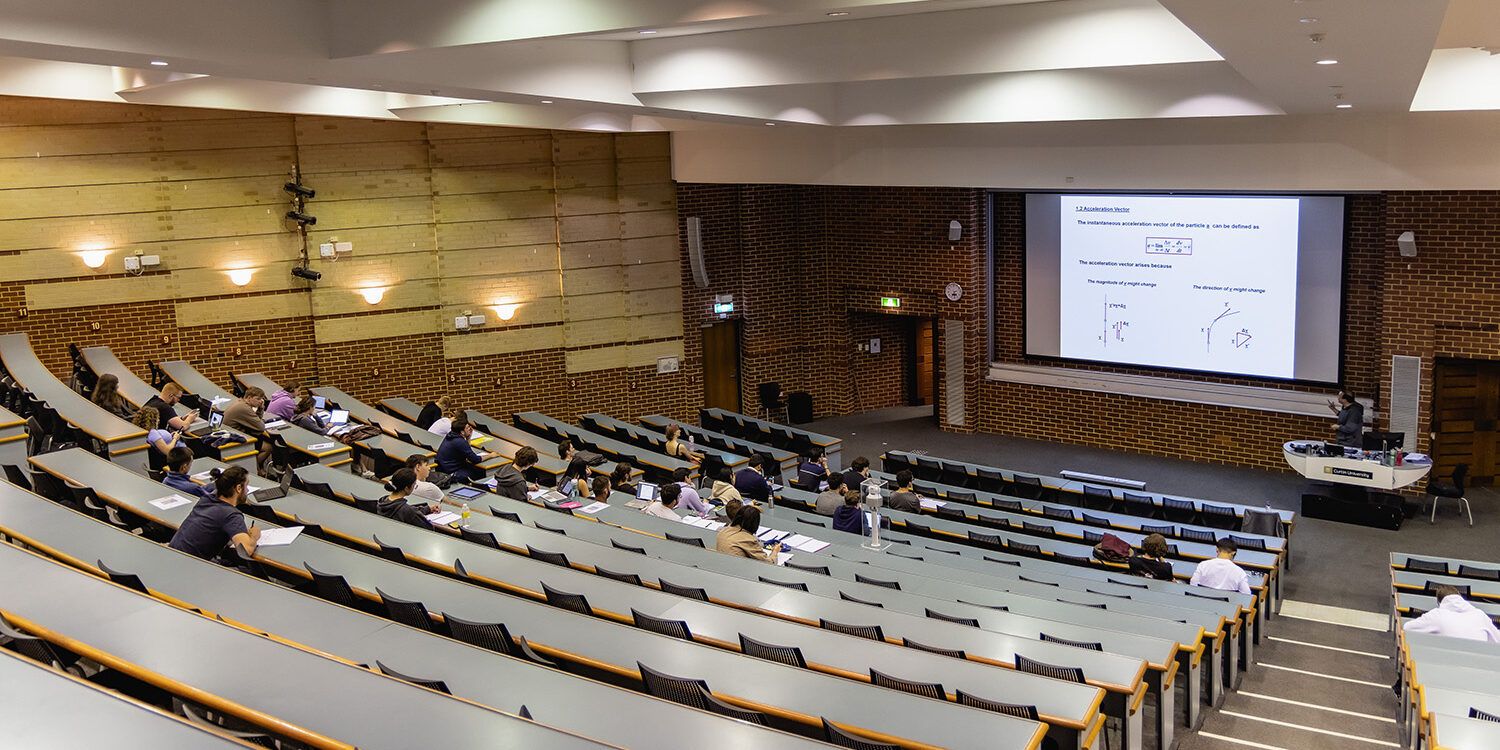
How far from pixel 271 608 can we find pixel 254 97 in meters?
9.63

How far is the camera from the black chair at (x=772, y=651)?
5773 millimetres

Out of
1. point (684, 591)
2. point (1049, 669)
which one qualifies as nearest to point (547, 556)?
point (684, 591)

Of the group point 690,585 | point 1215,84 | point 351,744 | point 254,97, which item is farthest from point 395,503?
point 1215,84

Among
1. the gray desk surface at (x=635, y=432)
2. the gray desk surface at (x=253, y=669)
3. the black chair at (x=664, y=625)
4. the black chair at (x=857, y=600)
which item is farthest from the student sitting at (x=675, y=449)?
the gray desk surface at (x=253, y=669)

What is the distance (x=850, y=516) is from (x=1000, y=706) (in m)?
5.05

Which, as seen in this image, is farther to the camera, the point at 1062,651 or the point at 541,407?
the point at 541,407

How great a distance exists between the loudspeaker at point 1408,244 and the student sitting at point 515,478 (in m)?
9.98

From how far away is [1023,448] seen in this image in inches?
681

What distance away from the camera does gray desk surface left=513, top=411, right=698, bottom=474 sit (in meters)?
13.6

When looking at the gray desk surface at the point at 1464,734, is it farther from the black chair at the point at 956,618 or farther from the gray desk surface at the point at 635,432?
the gray desk surface at the point at 635,432

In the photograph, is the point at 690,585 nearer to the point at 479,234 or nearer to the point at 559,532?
the point at 559,532

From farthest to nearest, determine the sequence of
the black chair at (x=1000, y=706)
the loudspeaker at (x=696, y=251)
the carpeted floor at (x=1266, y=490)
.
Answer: the loudspeaker at (x=696, y=251)
the carpeted floor at (x=1266, y=490)
the black chair at (x=1000, y=706)

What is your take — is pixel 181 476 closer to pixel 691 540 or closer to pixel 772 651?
pixel 691 540

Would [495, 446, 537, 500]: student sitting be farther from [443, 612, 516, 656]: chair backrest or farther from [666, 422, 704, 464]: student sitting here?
[443, 612, 516, 656]: chair backrest
